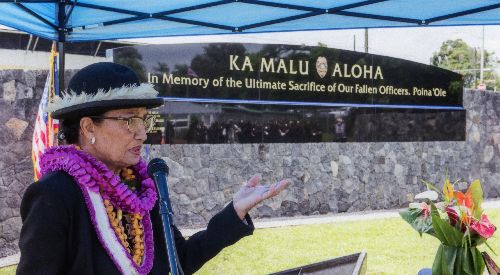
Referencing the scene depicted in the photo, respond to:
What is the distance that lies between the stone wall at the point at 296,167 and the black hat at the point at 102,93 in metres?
5.41

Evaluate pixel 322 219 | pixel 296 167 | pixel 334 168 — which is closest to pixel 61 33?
pixel 296 167

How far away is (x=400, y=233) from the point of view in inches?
318

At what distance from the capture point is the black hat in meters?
1.72

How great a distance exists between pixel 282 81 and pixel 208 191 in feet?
6.89

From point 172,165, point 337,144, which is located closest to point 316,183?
point 337,144

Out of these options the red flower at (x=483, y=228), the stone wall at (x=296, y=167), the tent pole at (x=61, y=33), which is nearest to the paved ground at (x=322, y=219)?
the stone wall at (x=296, y=167)

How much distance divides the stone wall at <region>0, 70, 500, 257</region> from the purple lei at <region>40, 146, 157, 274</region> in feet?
17.9

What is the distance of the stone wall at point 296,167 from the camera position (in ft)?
22.4

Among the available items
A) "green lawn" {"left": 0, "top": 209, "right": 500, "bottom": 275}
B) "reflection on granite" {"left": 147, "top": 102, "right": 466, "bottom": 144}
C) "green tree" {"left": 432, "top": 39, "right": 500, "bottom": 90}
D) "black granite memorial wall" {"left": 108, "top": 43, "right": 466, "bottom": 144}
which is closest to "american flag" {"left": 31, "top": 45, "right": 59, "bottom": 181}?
"green lawn" {"left": 0, "top": 209, "right": 500, "bottom": 275}

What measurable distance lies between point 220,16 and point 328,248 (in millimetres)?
3812

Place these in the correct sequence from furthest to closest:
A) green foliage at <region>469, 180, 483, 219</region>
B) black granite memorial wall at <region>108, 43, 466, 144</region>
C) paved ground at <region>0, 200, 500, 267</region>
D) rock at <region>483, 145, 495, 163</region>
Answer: rock at <region>483, 145, 495, 163</region> → paved ground at <region>0, 200, 500, 267</region> → black granite memorial wall at <region>108, 43, 466, 144</region> → green foliage at <region>469, 180, 483, 219</region>

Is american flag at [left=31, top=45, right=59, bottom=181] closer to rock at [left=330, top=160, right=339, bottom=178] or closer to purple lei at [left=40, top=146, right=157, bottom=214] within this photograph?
purple lei at [left=40, top=146, right=157, bottom=214]

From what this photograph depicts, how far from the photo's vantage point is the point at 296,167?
930cm

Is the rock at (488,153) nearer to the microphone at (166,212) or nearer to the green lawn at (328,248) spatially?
the green lawn at (328,248)
